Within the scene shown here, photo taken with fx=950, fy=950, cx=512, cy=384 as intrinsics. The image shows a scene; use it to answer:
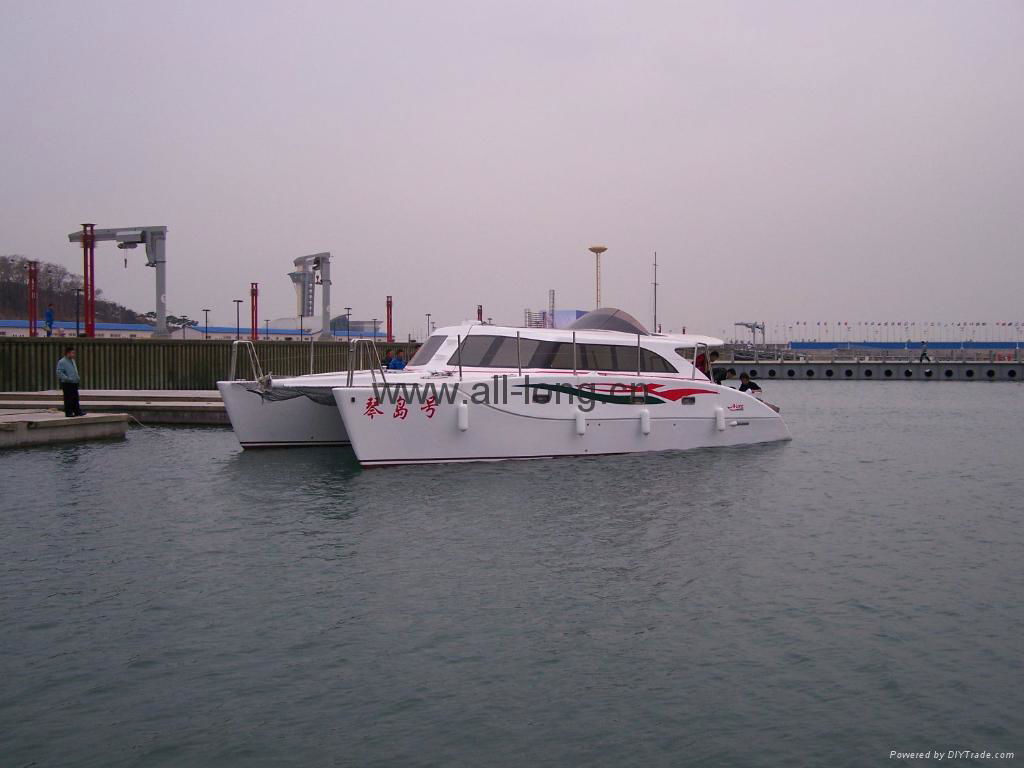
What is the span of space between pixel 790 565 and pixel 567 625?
345 cm

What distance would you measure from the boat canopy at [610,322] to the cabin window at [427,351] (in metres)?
3.02

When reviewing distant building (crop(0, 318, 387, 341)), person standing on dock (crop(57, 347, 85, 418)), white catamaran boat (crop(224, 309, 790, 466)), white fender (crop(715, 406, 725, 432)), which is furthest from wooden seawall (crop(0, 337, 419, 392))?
distant building (crop(0, 318, 387, 341))

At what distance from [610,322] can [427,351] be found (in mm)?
4232

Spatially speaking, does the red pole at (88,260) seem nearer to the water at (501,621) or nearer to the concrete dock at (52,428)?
the concrete dock at (52,428)

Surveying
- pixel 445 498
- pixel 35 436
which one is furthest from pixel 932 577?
pixel 35 436

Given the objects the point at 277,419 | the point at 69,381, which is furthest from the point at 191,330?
the point at 277,419

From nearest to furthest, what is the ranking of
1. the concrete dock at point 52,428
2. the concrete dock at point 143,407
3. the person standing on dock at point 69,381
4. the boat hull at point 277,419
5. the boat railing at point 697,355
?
the concrete dock at point 52,428
the boat hull at point 277,419
the boat railing at point 697,355
the person standing on dock at point 69,381
the concrete dock at point 143,407

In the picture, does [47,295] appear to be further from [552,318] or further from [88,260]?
[552,318]

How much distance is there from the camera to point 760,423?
21578 mm

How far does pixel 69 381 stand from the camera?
21.5 metres

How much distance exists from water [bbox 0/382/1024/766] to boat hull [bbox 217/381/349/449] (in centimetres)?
361

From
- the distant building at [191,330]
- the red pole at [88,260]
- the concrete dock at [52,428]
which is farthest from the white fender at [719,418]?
the distant building at [191,330]

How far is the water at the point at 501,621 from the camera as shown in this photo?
6395 mm

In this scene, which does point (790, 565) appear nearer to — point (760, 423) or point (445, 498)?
point (445, 498)
